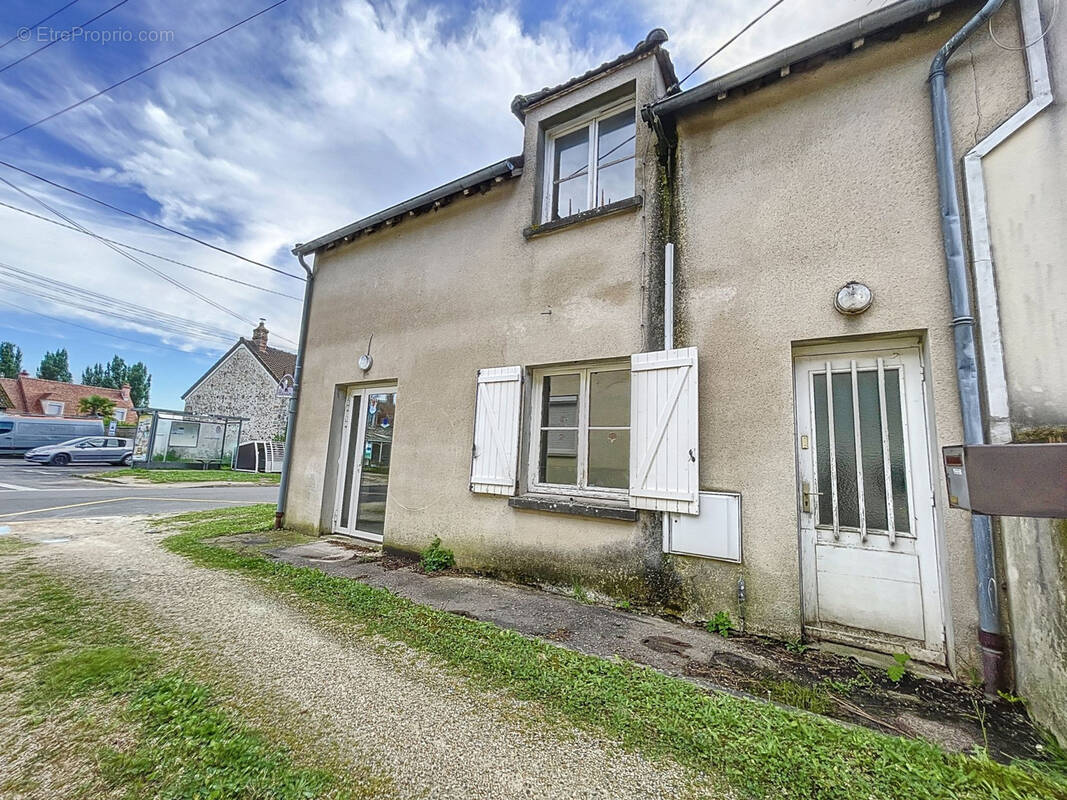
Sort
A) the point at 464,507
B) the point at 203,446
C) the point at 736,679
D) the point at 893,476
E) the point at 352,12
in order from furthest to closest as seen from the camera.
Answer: the point at 203,446 < the point at 352,12 < the point at 464,507 < the point at 893,476 < the point at 736,679

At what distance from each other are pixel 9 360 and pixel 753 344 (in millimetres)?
80895

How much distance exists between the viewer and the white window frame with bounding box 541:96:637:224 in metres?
4.36

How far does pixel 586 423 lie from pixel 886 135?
318cm

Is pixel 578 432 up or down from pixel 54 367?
down

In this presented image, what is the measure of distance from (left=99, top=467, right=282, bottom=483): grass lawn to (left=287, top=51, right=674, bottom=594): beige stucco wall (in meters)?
10.9

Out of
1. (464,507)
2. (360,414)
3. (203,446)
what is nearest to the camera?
(464,507)

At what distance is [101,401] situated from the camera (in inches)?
1312

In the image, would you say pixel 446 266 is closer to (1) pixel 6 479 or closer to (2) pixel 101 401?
(1) pixel 6 479

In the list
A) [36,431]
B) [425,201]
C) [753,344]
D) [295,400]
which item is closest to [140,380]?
[36,431]

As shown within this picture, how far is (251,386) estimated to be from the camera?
21766 mm

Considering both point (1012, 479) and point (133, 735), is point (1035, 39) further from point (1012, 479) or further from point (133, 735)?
point (133, 735)

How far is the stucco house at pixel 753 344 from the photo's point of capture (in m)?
2.50

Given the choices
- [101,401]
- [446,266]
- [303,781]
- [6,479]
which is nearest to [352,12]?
[446,266]

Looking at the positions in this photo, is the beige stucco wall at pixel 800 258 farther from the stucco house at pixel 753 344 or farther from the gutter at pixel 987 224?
the gutter at pixel 987 224
